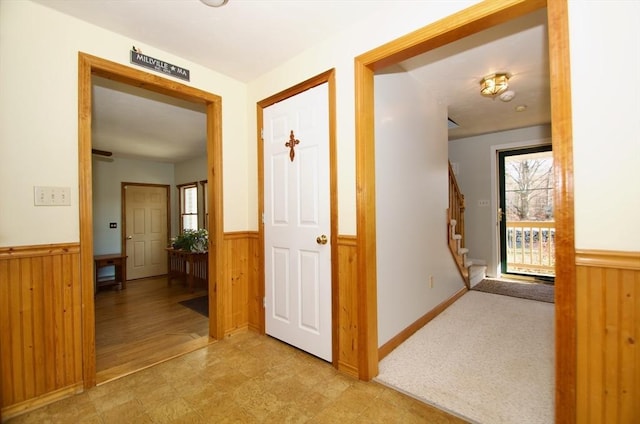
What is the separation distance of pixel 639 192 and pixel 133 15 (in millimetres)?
2860

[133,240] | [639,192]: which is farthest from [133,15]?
[133,240]

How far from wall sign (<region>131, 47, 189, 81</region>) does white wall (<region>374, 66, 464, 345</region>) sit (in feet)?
5.34

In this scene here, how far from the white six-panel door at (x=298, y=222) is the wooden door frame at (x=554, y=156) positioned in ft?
1.05

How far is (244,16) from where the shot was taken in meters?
1.86

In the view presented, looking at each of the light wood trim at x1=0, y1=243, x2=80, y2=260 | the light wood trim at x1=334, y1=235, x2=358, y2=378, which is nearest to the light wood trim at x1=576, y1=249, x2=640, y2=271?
the light wood trim at x1=334, y1=235, x2=358, y2=378

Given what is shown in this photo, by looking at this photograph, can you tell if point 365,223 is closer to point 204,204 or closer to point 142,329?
point 142,329

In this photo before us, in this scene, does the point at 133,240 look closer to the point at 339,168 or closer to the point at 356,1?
the point at 339,168

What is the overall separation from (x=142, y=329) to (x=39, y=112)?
2284 millimetres

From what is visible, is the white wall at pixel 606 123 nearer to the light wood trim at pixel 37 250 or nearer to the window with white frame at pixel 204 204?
the light wood trim at pixel 37 250

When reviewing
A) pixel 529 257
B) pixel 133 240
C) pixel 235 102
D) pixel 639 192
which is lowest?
pixel 529 257

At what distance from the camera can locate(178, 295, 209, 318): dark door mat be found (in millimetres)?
3614

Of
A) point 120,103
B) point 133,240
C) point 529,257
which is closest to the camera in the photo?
point 120,103

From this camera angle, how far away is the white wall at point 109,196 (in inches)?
210

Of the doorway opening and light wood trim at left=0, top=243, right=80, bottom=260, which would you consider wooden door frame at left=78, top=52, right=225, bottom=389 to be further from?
the doorway opening
